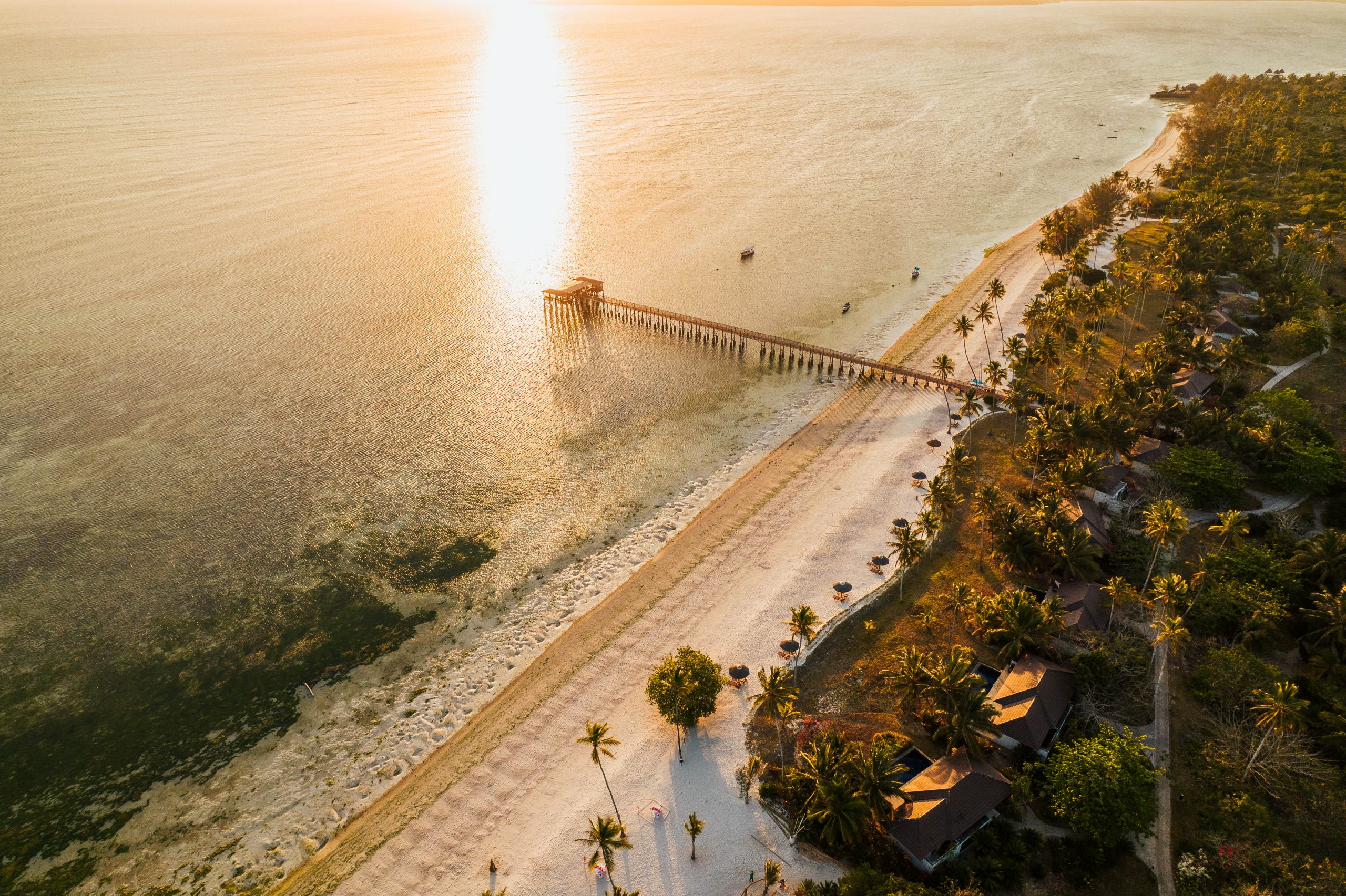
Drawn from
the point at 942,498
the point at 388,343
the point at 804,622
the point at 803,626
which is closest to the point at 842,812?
the point at 803,626

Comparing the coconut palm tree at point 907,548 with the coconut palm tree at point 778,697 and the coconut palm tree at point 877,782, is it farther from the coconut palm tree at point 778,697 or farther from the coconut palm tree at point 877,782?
the coconut palm tree at point 877,782

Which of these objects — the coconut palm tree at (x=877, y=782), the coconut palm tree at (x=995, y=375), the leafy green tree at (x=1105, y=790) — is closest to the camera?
the leafy green tree at (x=1105, y=790)

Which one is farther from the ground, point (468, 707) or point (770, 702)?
point (770, 702)

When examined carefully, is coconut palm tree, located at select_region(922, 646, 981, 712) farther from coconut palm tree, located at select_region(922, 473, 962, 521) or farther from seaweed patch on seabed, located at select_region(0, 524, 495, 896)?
seaweed patch on seabed, located at select_region(0, 524, 495, 896)

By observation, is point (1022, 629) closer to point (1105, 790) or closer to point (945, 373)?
point (1105, 790)

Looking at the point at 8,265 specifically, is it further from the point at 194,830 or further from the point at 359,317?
the point at 194,830

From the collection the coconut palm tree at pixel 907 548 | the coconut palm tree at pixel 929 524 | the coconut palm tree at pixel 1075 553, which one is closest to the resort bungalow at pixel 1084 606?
the coconut palm tree at pixel 1075 553

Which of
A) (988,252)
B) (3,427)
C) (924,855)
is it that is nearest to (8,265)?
(3,427)
